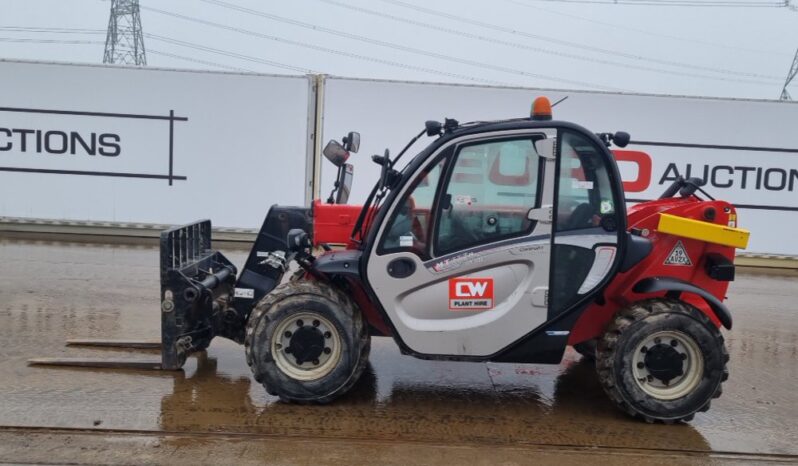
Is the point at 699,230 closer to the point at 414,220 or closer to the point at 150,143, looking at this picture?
the point at 414,220

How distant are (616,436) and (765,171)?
31.3 feet

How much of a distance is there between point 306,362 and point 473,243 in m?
1.34

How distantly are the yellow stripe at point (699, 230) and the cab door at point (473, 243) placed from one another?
2.70 feet

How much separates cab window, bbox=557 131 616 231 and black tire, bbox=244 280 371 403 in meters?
1.50

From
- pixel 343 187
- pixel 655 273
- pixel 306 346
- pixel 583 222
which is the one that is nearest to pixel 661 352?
pixel 655 273

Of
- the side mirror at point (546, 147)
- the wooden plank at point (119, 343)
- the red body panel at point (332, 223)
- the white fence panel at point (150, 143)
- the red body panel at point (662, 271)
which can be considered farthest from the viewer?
the white fence panel at point (150, 143)

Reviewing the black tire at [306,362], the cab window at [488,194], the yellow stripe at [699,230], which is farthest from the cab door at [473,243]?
the yellow stripe at [699,230]

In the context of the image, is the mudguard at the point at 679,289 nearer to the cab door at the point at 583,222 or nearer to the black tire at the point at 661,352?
the black tire at the point at 661,352

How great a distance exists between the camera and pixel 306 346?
466 centimetres

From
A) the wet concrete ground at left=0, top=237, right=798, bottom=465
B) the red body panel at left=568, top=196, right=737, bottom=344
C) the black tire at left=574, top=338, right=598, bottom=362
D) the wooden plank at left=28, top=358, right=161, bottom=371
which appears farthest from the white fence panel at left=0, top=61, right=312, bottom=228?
the red body panel at left=568, top=196, right=737, bottom=344

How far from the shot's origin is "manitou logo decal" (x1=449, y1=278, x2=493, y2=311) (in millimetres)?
4559

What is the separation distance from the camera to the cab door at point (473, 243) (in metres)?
4.53

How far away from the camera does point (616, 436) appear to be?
4.45 meters

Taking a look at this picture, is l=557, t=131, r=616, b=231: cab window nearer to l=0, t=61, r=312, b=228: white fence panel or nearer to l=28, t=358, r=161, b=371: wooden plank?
l=28, t=358, r=161, b=371: wooden plank
